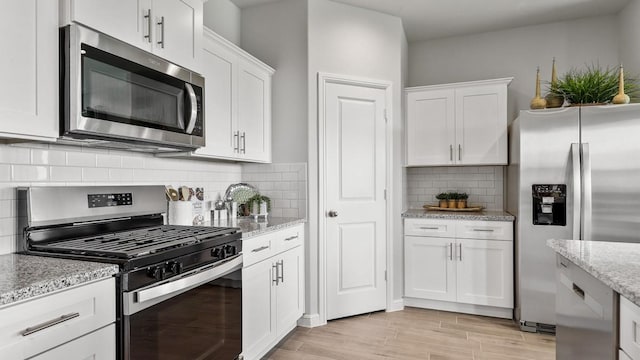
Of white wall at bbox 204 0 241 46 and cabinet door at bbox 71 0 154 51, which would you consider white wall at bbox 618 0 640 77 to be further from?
cabinet door at bbox 71 0 154 51

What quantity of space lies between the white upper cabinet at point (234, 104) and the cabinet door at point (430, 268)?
5.56 feet

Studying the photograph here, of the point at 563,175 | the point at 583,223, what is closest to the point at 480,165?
the point at 563,175

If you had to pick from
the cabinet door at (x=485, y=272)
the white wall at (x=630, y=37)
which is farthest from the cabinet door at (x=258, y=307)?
the white wall at (x=630, y=37)

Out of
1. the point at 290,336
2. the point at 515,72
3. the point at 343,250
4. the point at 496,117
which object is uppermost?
the point at 515,72

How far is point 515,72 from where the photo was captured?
13.0ft

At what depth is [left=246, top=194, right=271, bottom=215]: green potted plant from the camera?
297cm

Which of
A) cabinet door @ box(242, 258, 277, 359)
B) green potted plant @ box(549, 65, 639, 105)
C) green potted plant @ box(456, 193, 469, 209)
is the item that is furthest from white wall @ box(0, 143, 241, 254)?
green potted plant @ box(549, 65, 639, 105)

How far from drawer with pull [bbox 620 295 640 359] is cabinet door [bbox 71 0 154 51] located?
2.26 metres

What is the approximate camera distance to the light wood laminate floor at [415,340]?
2652 millimetres

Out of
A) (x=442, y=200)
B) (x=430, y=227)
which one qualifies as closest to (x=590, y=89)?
(x=442, y=200)

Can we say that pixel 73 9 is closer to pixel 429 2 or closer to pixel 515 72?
pixel 429 2

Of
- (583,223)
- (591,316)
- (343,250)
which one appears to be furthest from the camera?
(343,250)

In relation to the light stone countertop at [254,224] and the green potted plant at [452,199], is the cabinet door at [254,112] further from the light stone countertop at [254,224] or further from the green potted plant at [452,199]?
the green potted plant at [452,199]

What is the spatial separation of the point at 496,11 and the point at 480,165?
1.52 m
